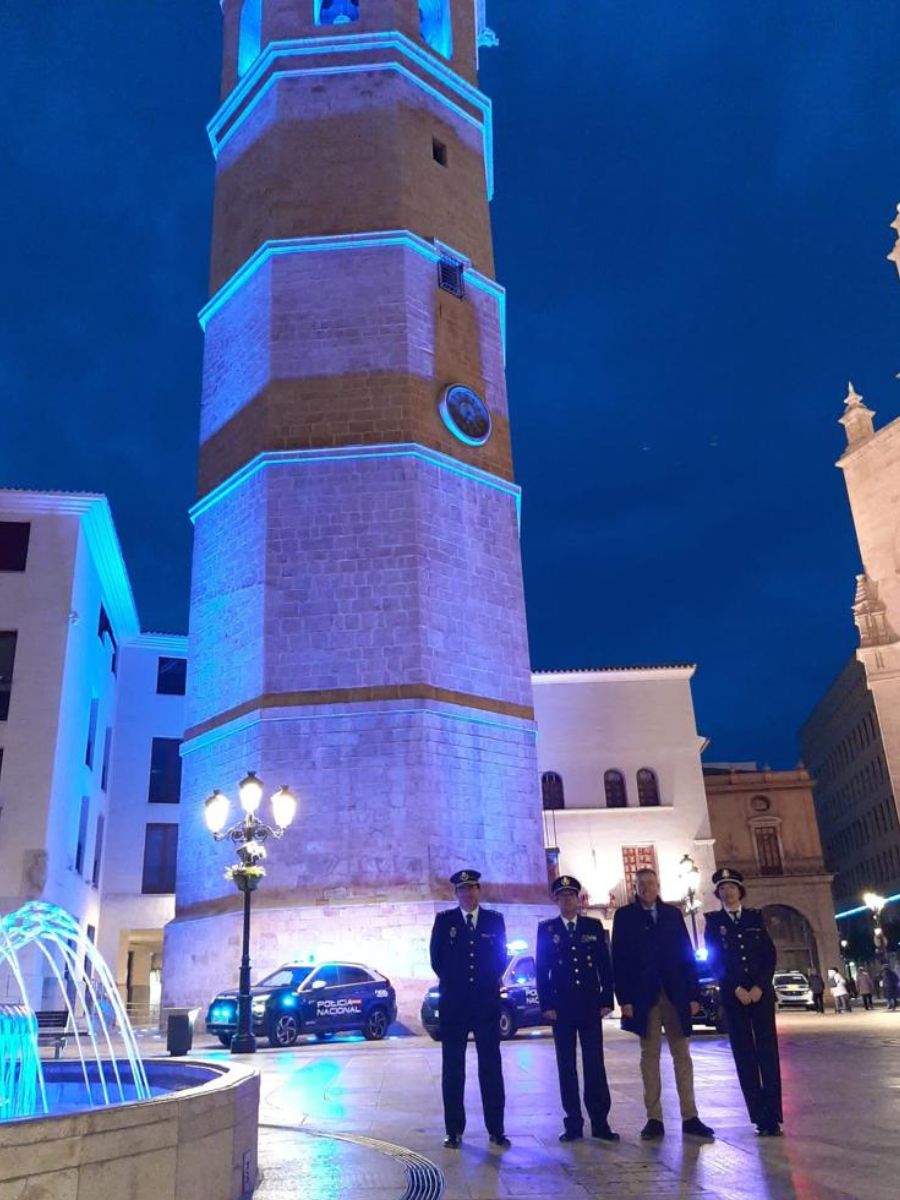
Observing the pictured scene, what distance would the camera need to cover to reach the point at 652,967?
6.52 m

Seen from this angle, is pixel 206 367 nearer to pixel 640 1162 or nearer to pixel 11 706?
pixel 11 706

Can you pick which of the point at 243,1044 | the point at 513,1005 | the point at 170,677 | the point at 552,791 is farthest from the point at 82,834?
the point at 513,1005

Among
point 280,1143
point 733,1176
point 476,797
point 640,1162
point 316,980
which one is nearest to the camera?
point 733,1176

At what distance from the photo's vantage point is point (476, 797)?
61.6ft

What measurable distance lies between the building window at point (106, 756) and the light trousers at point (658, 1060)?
1065 inches

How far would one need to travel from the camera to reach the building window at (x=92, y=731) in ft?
93.5

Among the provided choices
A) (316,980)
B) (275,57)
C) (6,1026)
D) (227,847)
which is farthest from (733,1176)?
(275,57)

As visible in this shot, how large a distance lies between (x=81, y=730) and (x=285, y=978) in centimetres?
1368

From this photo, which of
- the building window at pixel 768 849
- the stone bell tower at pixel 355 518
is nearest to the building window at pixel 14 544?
the stone bell tower at pixel 355 518

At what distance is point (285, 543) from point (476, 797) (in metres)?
6.19

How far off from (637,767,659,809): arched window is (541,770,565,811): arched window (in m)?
2.56

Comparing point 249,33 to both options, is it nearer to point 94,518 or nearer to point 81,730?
point 94,518

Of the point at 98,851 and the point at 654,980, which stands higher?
the point at 98,851

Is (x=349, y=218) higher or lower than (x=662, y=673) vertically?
higher
